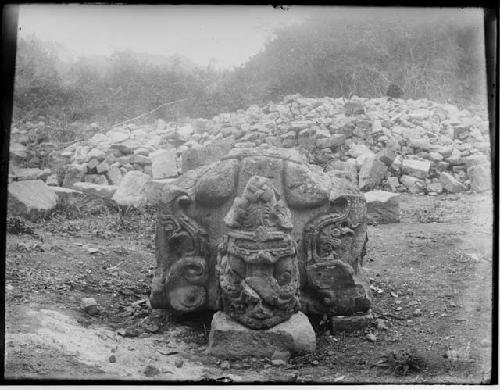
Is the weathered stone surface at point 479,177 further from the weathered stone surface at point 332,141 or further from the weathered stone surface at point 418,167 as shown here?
the weathered stone surface at point 332,141

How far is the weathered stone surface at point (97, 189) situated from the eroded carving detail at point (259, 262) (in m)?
2.22

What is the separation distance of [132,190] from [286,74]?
2.13 m

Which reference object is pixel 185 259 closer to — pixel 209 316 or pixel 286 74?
pixel 209 316

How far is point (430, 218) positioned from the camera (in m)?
6.62

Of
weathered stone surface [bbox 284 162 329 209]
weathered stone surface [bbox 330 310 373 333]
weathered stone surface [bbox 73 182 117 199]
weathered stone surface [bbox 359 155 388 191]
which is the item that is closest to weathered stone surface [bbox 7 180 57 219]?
weathered stone surface [bbox 73 182 117 199]

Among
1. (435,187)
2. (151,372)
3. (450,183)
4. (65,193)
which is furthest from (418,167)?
(65,193)

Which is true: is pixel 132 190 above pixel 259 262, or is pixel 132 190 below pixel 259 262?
above

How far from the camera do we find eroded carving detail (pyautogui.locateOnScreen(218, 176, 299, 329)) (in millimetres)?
4773

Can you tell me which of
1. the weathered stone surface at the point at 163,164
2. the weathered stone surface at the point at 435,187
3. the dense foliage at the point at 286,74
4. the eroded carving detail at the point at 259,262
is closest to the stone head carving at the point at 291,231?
the eroded carving detail at the point at 259,262

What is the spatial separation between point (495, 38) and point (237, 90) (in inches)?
95.5

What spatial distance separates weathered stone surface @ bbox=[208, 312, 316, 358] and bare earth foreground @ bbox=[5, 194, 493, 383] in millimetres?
82

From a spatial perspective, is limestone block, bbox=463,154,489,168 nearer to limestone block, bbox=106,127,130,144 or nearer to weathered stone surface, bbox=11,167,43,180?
limestone block, bbox=106,127,130,144

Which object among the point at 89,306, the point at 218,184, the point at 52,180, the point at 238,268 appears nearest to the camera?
the point at 238,268

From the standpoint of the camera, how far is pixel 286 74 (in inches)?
245
